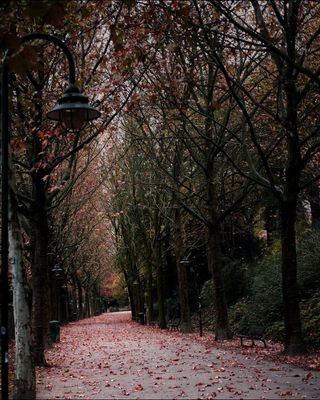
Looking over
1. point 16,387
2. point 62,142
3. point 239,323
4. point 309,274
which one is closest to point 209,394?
point 16,387

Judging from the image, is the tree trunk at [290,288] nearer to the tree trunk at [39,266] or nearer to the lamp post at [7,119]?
the tree trunk at [39,266]

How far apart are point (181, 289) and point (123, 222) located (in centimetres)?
1629

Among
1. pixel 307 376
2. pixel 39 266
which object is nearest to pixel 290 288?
pixel 307 376

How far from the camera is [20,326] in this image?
912 cm

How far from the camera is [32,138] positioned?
47.0 ft

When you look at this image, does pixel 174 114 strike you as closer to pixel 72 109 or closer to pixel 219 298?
pixel 219 298

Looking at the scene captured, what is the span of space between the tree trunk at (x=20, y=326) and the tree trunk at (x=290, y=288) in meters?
7.36

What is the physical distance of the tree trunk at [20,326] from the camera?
9.05 metres

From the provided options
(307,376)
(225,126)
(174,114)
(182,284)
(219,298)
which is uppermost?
(174,114)

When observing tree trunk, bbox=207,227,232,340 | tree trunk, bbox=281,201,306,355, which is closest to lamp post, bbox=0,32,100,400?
tree trunk, bbox=281,201,306,355

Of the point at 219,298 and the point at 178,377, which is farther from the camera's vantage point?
the point at 219,298

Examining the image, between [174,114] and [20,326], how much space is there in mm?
10289

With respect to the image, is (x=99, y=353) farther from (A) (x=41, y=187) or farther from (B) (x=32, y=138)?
(B) (x=32, y=138)

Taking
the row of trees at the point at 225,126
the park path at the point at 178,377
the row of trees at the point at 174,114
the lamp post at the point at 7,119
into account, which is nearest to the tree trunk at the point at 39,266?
the row of trees at the point at 174,114
